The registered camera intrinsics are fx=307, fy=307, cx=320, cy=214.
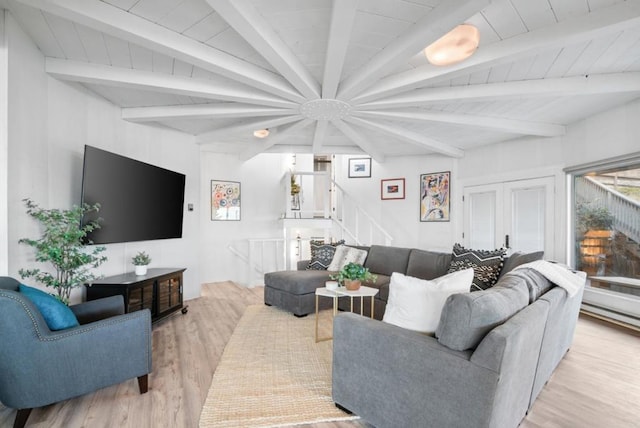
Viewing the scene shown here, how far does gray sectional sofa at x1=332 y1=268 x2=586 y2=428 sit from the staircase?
3.91 metres

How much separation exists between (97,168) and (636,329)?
18.3 ft

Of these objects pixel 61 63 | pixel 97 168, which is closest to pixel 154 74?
pixel 61 63

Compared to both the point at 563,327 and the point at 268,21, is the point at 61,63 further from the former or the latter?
the point at 563,327

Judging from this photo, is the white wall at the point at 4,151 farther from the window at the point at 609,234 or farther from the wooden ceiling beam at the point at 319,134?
the window at the point at 609,234

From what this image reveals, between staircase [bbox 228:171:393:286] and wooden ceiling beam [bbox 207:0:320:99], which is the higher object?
wooden ceiling beam [bbox 207:0:320:99]

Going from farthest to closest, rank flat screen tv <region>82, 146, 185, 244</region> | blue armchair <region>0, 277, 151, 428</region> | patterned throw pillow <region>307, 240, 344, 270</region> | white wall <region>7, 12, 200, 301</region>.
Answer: patterned throw pillow <region>307, 240, 344, 270</region>
flat screen tv <region>82, 146, 185, 244</region>
white wall <region>7, 12, 200, 301</region>
blue armchair <region>0, 277, 151, 428</region>

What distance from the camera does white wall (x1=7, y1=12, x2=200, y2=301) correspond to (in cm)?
219

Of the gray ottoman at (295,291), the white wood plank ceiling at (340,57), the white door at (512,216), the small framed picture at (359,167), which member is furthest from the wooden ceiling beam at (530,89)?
the small framed picture at (359,167)

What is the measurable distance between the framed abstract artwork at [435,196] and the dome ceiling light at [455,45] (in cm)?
381

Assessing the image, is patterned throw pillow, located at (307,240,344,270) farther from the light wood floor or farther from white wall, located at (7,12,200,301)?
white wall, located at (7,12,200,301)

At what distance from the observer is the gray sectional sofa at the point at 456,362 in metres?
1.29

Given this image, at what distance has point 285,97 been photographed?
2.90 m

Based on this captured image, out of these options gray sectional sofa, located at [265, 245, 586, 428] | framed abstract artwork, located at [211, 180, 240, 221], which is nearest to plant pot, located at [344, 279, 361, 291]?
gray sectional sofa, located at [265, 245, 586, 428]

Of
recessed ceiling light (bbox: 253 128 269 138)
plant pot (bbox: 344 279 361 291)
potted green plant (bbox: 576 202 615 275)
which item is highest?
recessed ceiling light (bbox: 253 128 269 138)
